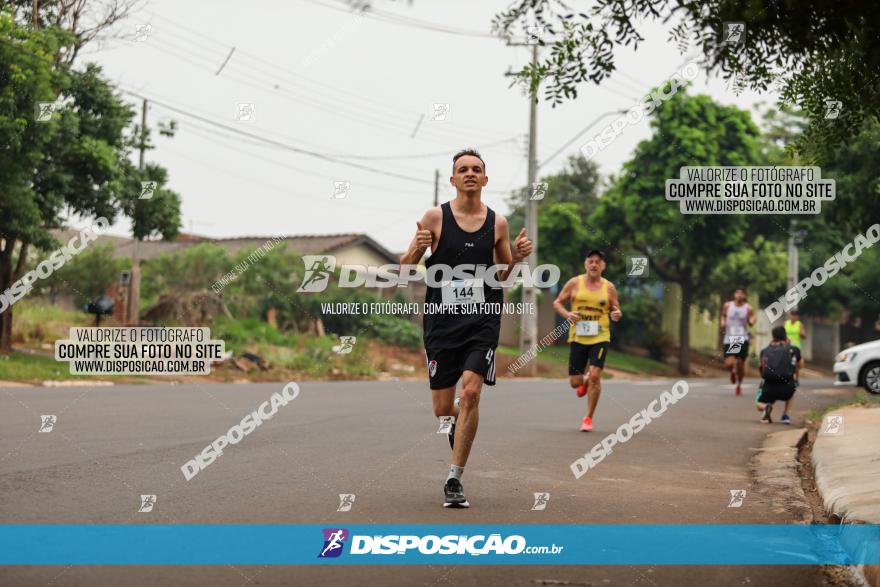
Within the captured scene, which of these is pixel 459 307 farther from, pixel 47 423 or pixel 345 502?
Answer: pixel 47 423

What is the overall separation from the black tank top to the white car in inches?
Answer: 636

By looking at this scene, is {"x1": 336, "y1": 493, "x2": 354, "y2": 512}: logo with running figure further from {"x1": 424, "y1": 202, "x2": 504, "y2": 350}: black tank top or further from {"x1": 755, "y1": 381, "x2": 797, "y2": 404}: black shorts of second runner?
{"x1": 755, "y1": 381, "x2": 797, "y2": 404}: black shorts of second runner

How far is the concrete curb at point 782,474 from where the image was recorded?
273 inches

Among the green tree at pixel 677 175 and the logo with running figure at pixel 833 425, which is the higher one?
the green tree at pixel 677 175

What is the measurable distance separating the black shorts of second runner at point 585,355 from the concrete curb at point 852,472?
239 cm

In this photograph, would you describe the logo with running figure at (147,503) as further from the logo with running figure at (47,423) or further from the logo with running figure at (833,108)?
the logo with running figure at (833,108)

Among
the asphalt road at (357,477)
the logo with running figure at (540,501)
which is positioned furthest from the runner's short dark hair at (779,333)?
the logo with running figure at (540,501)

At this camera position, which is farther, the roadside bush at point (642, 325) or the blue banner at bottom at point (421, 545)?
the roadside bush at point (642, 325)

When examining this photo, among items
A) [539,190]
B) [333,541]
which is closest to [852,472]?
[333,541]

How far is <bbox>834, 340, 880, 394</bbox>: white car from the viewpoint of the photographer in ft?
69.3

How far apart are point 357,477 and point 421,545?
2.25 metres

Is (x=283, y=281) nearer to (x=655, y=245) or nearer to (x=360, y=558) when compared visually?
(x=655, y=245)

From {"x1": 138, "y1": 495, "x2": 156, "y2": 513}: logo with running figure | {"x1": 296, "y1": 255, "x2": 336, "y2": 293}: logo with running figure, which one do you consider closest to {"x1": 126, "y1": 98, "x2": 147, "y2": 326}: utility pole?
{"x1": 296, "y1": 255, "x2": 336, "y2": 293}: logo with running figure

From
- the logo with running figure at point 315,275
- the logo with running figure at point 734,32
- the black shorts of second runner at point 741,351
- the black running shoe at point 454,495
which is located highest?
the logo with running figure at point 734,32
